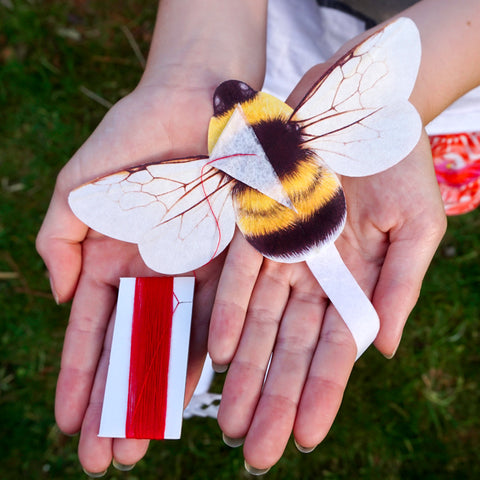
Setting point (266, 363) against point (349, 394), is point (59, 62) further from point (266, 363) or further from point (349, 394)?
point (349, 394)

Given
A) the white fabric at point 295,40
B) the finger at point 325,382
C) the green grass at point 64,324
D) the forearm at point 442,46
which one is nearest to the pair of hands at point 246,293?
the finger at point 325,382

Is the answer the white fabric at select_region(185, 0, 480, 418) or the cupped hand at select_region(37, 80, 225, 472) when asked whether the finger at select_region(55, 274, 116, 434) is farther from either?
the white fabric at select_region(185, 0, 480, 418)

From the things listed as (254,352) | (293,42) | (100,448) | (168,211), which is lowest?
(100,448)

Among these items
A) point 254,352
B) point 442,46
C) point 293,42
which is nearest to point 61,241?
point 254,352

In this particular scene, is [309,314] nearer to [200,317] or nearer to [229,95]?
[200,317]

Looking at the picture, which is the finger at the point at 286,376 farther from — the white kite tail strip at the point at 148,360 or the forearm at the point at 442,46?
the forearm at the point at 442,46

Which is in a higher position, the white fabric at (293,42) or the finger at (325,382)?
the white fabric at (293,42)

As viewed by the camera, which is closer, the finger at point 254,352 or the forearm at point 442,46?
the finger at point 254,352

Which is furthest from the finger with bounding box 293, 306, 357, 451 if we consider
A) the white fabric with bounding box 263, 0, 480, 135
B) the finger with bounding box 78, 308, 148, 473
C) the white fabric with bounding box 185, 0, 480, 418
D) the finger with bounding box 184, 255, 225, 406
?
the white fabric with bounding box 263, 0, 480, 135
